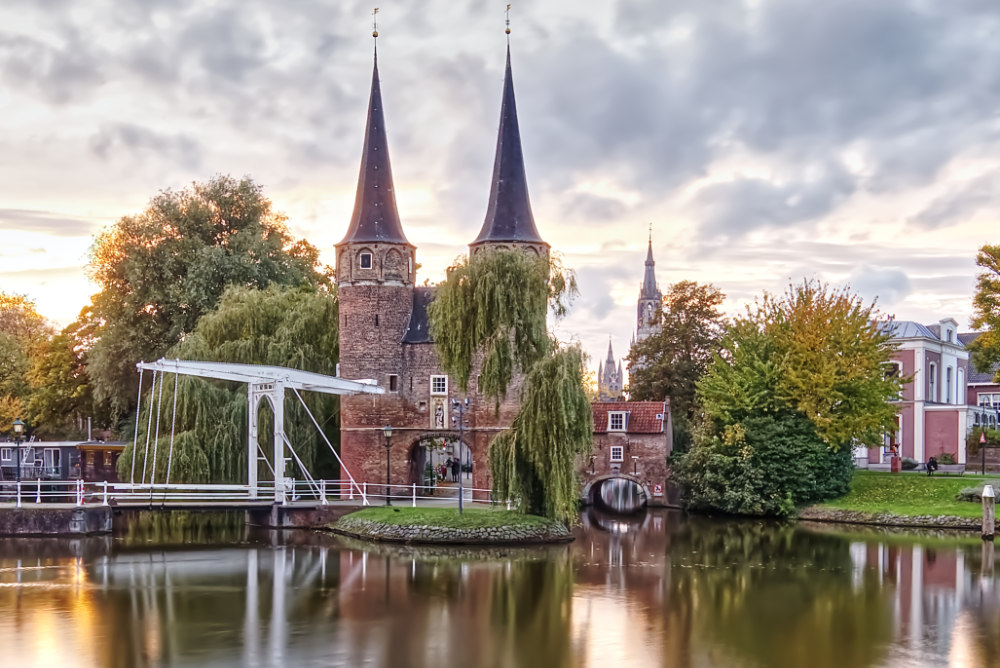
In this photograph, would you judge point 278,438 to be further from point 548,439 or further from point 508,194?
point 508,194

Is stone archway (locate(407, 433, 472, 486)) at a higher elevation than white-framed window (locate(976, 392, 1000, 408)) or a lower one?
lower

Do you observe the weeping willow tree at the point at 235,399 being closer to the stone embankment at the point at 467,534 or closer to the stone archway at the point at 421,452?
the stone archway at the point at 421,452

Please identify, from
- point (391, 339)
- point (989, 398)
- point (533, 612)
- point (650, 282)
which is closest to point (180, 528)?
point (391, 339)

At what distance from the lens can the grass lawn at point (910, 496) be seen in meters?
36.7

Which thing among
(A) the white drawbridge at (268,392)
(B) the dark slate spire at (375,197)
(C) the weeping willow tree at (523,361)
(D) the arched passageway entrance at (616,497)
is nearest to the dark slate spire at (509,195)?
(B) the dark slate spire at (375,197)

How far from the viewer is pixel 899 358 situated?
170ft

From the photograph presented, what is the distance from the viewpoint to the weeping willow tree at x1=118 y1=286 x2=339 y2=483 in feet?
111

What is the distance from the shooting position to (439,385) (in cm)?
3675

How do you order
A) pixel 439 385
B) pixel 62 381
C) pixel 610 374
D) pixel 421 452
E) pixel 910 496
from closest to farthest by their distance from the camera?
1. pixel 439 385
2. pixel 910 496
3. pixel 421 452
4. pixel 62 381
5. pixel 610 374

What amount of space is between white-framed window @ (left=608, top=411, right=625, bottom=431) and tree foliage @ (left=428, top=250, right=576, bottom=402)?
42.9 ft

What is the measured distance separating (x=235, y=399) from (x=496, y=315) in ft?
33.2

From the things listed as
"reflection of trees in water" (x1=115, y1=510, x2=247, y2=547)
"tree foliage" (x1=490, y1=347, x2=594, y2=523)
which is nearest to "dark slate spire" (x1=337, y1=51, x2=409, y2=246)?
"tree foliage" (x1=490, y1=347, x2=594, y2=523)

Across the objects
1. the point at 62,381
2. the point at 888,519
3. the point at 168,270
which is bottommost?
the point at 888,519

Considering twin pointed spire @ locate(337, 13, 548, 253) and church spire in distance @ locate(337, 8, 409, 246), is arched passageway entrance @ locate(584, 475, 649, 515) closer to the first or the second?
twin pointed spire @ locate(337, 13, 548, 253)
